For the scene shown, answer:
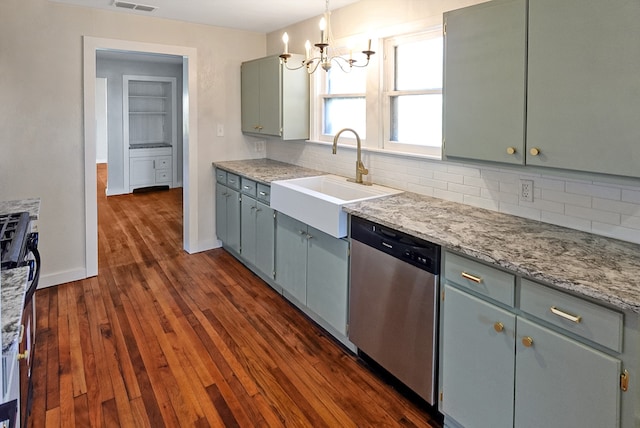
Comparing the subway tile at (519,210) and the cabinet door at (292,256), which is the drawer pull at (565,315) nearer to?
the subway tile at (519,210)

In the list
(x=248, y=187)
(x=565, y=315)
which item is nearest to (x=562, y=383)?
(x=565, y=315)

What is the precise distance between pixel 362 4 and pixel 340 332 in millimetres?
2389

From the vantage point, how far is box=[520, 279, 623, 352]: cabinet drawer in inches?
53.2

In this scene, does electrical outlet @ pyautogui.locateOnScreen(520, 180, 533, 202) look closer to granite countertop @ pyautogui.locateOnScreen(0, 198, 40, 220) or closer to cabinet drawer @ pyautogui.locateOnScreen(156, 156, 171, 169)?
granite countertop @ pyautogui.locateOnScreen(0, 198, 40, 220)

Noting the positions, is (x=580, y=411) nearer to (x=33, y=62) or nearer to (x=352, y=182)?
(x=352, y=182)

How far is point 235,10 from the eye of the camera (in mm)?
3662

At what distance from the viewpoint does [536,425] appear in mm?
1592

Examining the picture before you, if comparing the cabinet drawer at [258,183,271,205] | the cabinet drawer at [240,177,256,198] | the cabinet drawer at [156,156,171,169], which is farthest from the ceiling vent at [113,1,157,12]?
the cabinet drawer at [156,156,171,169]

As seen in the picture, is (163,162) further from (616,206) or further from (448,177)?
(616,206)

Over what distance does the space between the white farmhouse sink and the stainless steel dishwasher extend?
0.48 ft

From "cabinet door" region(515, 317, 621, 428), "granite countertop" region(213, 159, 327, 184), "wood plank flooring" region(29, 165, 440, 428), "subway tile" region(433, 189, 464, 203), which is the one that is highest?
"granite countertop" region(213, 159, 327, 184)

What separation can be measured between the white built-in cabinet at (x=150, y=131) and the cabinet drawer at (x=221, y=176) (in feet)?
13.9

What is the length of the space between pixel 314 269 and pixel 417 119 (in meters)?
1.24

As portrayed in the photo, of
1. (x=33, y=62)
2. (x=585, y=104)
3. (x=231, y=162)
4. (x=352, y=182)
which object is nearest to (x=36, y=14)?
(x=33, y=62)
